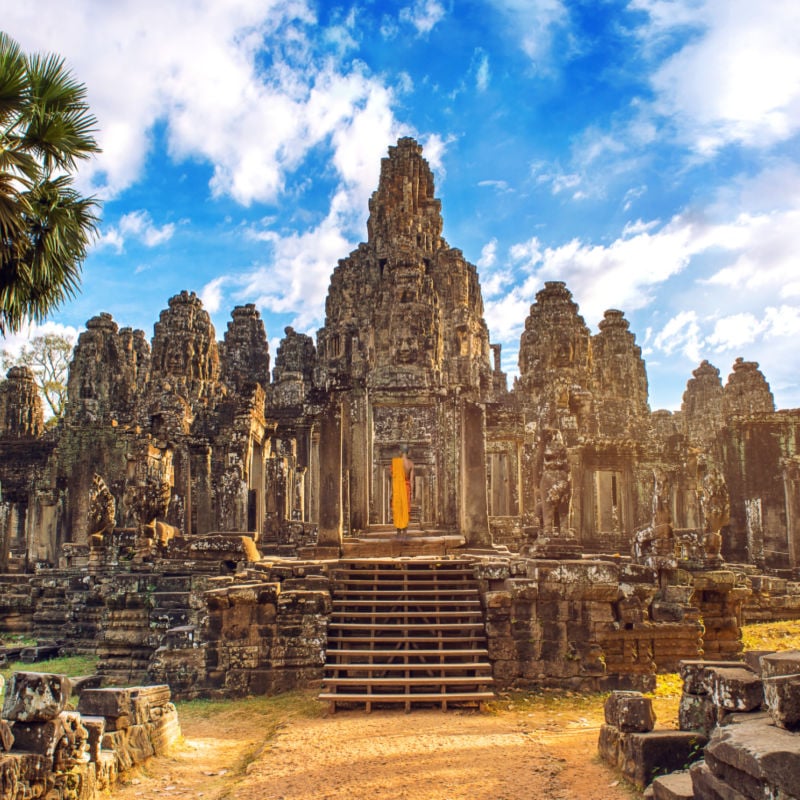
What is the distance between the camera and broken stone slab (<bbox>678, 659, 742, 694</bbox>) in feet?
19.7

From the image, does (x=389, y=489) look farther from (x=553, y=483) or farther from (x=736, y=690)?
(x=736, y=690)

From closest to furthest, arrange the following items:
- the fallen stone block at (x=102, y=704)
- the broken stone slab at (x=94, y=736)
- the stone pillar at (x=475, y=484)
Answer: the broken stone slab at (x=94, y=736) → the fallen stone block at (x=102, y=704) → the stone pillar at (x=475, y=484)

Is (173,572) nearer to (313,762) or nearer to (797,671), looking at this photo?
(313,762)

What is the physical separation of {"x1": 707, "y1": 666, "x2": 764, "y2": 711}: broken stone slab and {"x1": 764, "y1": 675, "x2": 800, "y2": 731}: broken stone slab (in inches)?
33.5

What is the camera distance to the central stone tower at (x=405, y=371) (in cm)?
1319

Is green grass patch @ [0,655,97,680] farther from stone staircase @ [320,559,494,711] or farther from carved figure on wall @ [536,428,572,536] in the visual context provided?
carved figure on wall @ [536,428,572,536]

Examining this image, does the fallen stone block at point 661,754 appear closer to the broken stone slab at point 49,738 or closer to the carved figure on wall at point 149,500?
the broken stone slab at point 49,738

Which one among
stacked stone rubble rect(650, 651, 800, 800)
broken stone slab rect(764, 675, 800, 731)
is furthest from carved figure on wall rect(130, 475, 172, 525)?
broken stone slab rect(764, 675, 800, 731)

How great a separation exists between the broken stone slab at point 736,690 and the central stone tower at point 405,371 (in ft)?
23.6

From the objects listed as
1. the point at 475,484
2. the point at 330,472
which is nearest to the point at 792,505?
the point at 475,484

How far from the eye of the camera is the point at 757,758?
4.05m

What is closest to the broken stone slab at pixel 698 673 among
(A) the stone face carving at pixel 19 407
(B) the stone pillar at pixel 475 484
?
(B) the stone pillar at pixel 475 484

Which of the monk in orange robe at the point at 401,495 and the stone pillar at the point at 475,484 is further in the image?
the monk in orange robe at the point at 401,495

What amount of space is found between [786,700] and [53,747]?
513cm
